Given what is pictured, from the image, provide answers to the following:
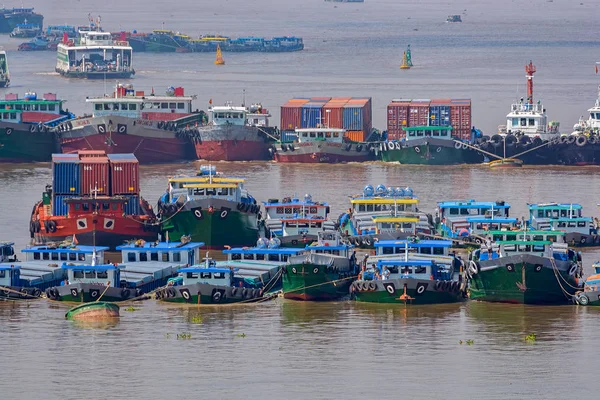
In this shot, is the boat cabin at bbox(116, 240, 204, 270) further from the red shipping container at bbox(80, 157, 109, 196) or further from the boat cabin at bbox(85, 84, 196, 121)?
the boat cabin at bbox(85, 84, 196, 121)

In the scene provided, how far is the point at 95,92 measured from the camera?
126 m

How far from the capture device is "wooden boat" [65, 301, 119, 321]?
1932 inches

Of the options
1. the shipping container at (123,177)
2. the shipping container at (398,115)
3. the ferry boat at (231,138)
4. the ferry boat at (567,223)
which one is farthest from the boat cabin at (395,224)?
the shipping container at (398,115)

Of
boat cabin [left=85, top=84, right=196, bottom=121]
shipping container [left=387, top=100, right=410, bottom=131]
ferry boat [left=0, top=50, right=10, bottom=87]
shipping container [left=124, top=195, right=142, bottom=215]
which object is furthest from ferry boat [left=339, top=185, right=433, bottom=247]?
ferry boat [left=0, top=50, right=10, bottom=87]

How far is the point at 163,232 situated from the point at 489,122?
46.9 meters

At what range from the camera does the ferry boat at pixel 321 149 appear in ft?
291

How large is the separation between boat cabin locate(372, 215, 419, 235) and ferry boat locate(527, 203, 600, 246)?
13.4 ft

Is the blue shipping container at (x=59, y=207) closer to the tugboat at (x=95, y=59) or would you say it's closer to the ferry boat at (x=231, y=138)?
the ferry boat at (x=231, y=138)

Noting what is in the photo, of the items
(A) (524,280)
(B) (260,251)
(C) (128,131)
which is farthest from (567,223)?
(C) (128,131)

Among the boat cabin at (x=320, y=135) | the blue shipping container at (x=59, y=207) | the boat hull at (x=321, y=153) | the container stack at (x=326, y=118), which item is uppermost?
the container stack at (x=326, y=118)

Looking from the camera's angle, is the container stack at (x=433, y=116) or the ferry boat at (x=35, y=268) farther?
the container stack at (x=433, y=116)

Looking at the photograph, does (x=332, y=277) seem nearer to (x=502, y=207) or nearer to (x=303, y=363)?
(x=303, y=363)

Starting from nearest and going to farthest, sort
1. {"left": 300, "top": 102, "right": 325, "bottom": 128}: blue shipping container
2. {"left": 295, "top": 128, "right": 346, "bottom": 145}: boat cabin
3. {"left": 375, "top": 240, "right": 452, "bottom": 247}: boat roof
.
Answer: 1. {"left": 375, "top": 240, "right": 452, "bottom": 247}: boat roof
2. {"left": 295, "top": 128, "right": 346, "bottom": 145}: boat cabin
3. {"left": 300, "top": 102, "right": 325, "bottom": 128}: blue shipping container

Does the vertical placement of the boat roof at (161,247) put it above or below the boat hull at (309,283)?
above
